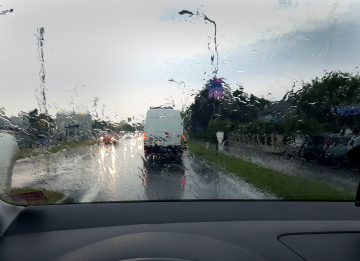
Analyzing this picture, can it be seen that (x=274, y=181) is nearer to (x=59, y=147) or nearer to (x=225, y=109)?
(x=225, y=109)

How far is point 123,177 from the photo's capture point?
518 centimetres

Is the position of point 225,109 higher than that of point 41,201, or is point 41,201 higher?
point 225,109

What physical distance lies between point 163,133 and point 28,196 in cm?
258

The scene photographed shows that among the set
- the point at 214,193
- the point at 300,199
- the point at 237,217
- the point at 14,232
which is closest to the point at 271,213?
the point at 237,217

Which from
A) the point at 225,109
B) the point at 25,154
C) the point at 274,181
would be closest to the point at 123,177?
the point at 25,154

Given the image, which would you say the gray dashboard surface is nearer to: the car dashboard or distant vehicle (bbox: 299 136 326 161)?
the car dashboard

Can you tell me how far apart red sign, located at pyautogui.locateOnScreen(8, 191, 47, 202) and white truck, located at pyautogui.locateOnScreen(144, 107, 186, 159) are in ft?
6.03

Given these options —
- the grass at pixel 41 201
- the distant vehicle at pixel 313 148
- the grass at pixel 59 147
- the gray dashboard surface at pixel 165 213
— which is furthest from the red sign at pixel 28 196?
Answer: the distant vehicle at pixel 313 148

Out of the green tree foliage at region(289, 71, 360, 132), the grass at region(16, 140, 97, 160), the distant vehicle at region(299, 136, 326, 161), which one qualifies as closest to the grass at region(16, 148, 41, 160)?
the grass at region(16, 140, 97, 160)

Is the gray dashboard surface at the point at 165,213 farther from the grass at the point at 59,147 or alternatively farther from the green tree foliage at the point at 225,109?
the green tree foliage at the point at 225,109

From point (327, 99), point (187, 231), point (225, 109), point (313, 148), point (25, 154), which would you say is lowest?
point (187, 231)

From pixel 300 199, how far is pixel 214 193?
1.16m

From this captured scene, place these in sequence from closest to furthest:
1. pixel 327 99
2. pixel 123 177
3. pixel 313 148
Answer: pixel 327 99
pixel 313 148
pixel 123 177

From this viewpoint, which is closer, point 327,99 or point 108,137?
point 327,99
